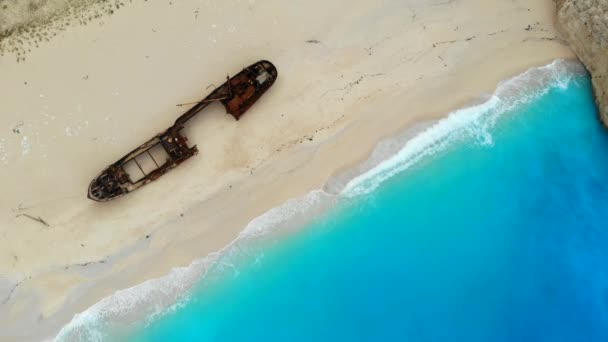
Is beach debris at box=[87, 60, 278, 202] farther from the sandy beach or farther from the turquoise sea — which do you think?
the turquoise sea

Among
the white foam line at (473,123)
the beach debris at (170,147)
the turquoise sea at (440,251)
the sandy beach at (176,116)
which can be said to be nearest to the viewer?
the beach debris at (170,147)

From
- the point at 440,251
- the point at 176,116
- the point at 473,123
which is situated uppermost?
the point at 176,116

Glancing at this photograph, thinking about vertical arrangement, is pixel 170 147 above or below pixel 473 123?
above

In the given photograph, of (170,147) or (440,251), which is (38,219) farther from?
Result: (440,251)

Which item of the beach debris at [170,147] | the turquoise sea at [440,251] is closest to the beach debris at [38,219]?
the beach debris at [170,147]

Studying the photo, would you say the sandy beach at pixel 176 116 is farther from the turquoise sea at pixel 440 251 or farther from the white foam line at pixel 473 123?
the turquoise sea at pixel 440 251

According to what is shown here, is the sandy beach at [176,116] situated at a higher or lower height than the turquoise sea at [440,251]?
higher

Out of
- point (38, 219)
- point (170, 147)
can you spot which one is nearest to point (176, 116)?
point (170, 147)
